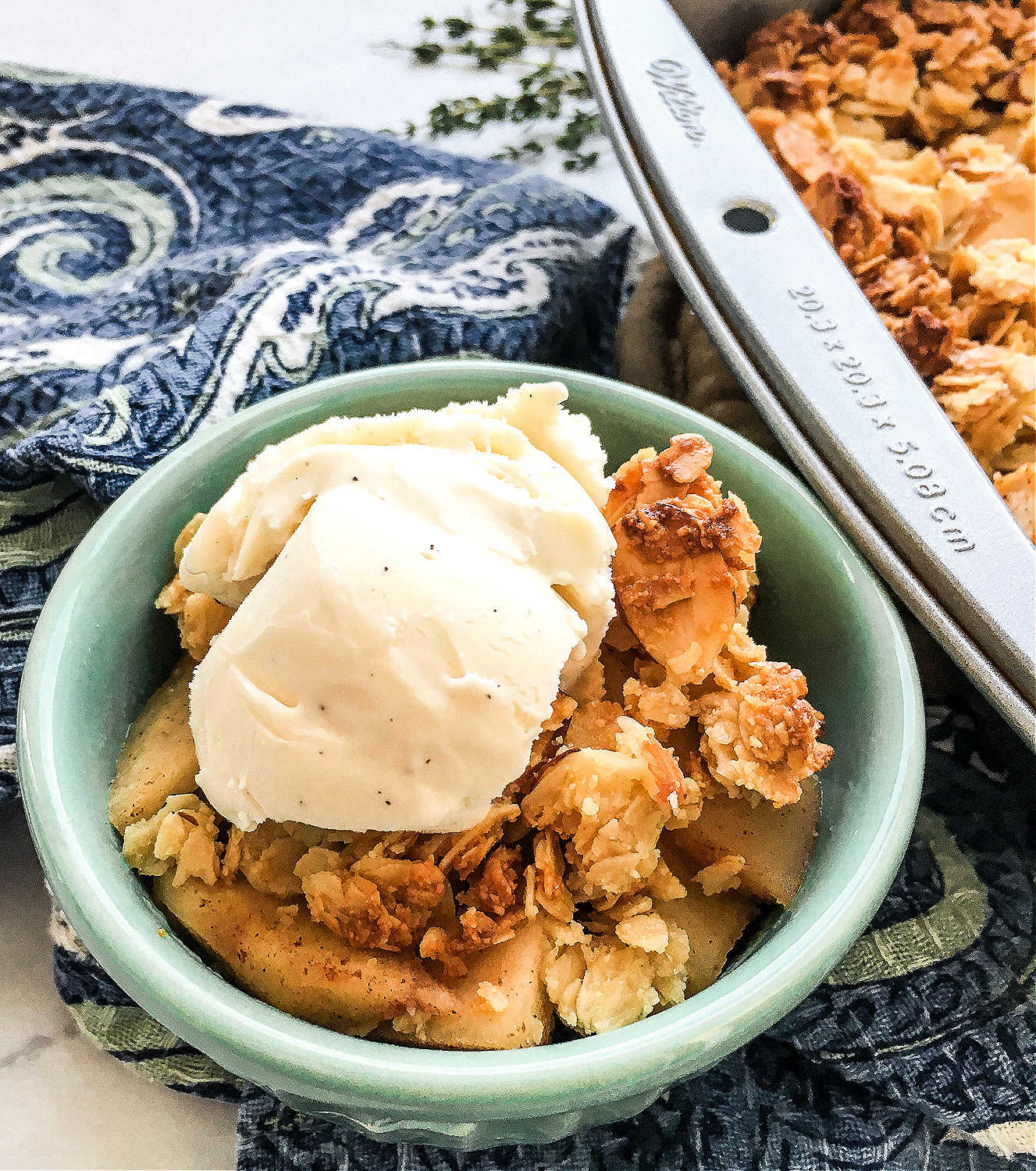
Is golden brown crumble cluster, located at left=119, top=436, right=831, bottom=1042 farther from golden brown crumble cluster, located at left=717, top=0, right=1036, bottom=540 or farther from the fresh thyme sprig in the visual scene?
the fresh thyme sprig

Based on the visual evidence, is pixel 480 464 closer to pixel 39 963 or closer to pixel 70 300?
pixel 39 963

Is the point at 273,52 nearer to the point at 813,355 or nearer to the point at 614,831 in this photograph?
the point at 813,355

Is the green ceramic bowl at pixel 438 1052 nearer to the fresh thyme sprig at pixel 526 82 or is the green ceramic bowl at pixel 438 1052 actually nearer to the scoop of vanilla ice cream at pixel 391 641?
the scoop of vanilla ice cream at pixel 391 641

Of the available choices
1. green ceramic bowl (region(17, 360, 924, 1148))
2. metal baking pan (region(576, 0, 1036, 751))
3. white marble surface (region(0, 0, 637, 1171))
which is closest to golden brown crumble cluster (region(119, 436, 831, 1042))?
green ceramic bowl (region(17, 360, 924, 1148))

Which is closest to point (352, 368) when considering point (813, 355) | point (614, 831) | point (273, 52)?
point (813, 355)

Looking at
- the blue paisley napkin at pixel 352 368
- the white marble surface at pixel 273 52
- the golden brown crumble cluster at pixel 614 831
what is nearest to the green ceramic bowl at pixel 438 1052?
the golden brown crumble cluster at pixel 614 831

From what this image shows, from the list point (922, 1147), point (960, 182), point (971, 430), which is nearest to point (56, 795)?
point (922, 1147)

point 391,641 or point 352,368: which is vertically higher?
point 391,641
